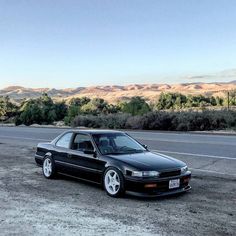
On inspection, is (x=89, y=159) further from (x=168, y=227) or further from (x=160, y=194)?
(x=168, y=227)

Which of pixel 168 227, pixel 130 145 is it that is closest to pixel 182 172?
pixel 130 145

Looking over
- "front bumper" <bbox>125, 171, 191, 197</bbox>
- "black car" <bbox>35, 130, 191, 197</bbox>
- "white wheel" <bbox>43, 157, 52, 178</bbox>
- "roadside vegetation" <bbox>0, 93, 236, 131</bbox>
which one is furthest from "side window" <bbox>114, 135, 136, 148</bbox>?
"roadside vegetation" <bbox>0, 93, 236, 131</bbox>

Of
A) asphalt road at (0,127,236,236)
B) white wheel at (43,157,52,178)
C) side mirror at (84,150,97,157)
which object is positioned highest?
side mirror at (84,150,97,157)

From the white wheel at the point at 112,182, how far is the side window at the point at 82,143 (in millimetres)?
909

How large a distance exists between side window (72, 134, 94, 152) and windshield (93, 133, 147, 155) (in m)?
0.18

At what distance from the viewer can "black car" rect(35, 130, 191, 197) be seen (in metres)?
7.73

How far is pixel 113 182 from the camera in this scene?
8.11 meters

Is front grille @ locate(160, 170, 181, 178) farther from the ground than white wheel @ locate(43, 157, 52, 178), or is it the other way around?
front grille @ locate(160, 170, 181, 178)

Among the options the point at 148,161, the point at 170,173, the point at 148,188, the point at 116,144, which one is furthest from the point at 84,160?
the point at 170,173

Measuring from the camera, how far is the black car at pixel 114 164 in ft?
25.3

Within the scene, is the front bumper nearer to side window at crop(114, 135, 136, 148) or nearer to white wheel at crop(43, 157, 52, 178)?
side window at crop(114, 135, 136, 148)

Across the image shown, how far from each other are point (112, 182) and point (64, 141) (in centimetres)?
224

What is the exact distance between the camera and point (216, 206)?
7.34 metres

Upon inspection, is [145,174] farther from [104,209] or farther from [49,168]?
[49,168]
